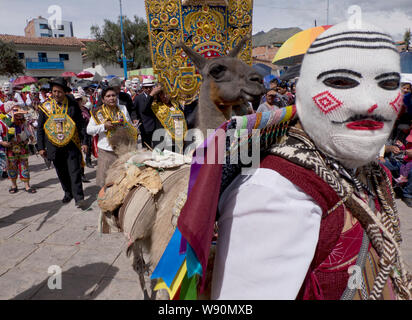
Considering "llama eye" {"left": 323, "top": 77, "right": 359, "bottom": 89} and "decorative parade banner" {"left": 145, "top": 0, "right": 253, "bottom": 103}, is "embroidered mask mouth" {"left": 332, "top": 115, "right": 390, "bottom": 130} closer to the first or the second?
"llama eye" {"left": 323, "top": 77, "right": 359, "bottom": 89}

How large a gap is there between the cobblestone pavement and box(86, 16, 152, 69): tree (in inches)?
1376

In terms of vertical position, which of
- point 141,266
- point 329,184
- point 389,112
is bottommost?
point 141,266

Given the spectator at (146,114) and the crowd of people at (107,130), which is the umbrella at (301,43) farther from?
the spectator at (146,114)

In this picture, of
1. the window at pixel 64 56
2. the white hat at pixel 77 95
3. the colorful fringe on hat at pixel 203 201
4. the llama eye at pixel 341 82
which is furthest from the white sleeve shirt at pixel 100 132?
the window at pixel 64 56

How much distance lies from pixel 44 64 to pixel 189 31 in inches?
1540

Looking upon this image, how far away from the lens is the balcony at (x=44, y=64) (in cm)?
3409

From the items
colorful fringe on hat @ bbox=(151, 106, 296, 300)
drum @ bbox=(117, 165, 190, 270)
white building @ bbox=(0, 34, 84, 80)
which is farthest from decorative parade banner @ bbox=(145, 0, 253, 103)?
white building @ bbox=(0, 34, 84, 80)

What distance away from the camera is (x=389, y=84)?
0.98 meters

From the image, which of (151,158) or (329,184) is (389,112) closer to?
(329,184)

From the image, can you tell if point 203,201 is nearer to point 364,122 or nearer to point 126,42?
point 364,122

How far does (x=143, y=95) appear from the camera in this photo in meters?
5.47

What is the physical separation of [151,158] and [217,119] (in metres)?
0.85

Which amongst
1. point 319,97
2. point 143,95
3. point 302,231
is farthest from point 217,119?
point 143,95

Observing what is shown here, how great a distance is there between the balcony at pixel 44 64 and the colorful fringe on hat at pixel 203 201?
133 feet
